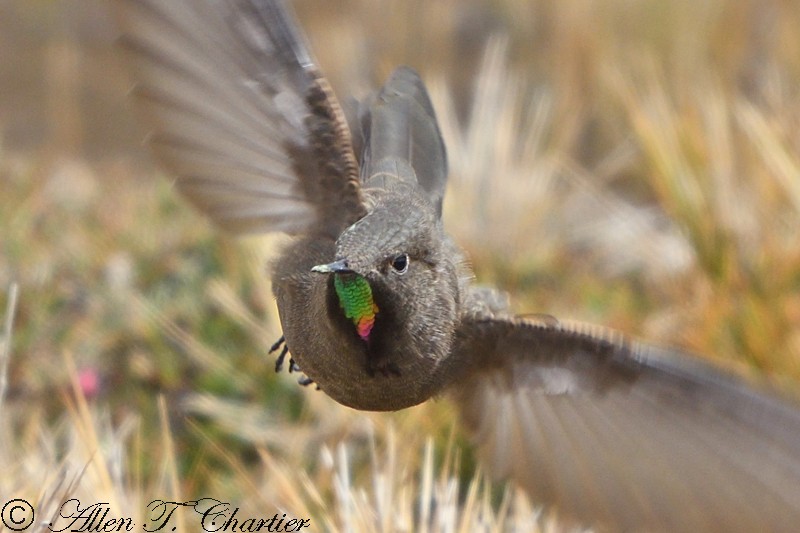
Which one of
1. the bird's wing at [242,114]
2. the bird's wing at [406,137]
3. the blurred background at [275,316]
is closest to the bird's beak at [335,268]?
the bird's wing at [242,114]

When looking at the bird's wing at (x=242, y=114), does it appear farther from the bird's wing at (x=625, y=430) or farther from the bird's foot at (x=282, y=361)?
the bird's wing at (x=625, y=430)

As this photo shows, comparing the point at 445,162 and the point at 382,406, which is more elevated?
the point at 445,162

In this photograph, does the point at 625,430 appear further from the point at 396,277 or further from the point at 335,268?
the point at 335,268

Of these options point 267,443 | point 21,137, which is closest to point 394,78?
point 267,443

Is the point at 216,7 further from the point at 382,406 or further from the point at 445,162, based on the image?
the point at 382,406

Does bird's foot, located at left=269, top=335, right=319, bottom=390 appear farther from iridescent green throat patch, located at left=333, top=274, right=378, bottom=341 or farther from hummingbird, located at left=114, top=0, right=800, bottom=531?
iridescent green throat patch, located at left=333, top=274, right=378, bottom=341

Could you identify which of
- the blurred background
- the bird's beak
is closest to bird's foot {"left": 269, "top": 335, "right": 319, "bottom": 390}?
the blurred background
